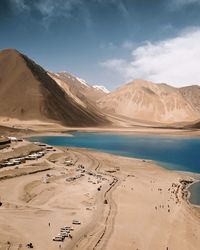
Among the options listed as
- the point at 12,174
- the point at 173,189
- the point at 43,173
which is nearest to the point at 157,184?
the point at 173,189

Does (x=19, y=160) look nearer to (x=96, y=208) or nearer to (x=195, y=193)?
(x=195, y=193)

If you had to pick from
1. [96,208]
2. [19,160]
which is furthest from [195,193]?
[19,160]

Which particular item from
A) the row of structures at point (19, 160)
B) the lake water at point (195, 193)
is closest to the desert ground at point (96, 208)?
the lake water at point (195, 193)

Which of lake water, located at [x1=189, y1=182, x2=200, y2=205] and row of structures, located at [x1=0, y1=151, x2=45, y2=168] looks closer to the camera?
lake water, located at [x1=189, y1=182, x2=200, y2=205]

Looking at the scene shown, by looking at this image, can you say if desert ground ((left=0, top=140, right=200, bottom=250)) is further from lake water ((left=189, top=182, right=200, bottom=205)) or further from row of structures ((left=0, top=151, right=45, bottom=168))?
row of structures ((left=0, top=151, right=45, bottom=168))

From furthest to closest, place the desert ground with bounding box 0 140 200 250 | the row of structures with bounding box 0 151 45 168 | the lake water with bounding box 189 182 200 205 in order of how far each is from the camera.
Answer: the row of structures with bounding box 0 151 45 168, the lake water with bounding box 189 182 200 205, the desert ground with bounding box 0 140 200 250

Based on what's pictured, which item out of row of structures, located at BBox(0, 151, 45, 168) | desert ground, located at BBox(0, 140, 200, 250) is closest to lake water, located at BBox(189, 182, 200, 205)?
desert ground, located at BBox(0, 140, 200, 250)

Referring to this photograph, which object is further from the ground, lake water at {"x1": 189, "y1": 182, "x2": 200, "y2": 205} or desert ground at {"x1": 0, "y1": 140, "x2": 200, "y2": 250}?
lake water at {"x1": 189, "y1": 182, "x2": 200, "y2": 205}

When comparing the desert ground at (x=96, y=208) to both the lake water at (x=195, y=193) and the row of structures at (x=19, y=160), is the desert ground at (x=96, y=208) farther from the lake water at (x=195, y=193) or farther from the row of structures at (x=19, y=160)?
the row of structures at (x=19, y=160)
